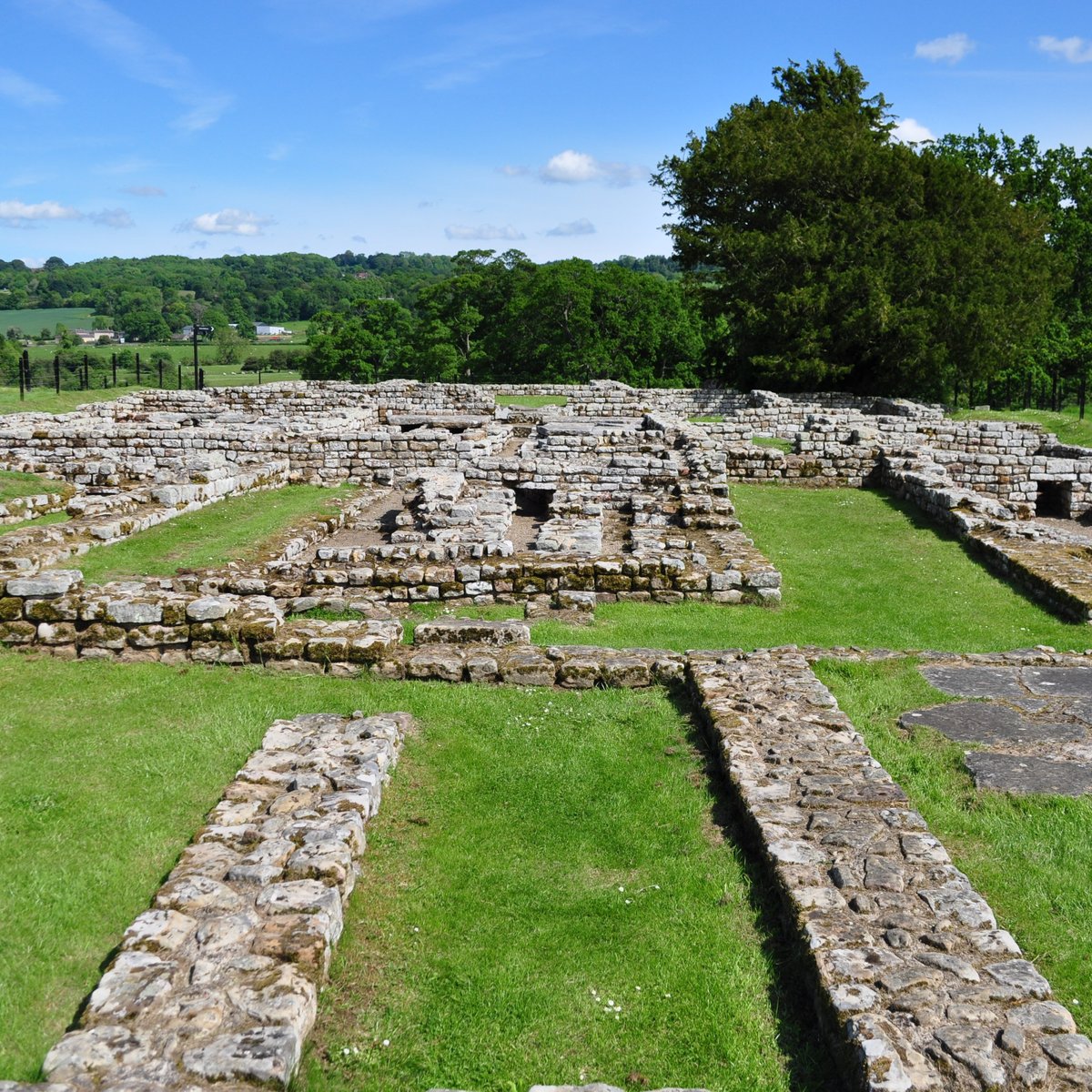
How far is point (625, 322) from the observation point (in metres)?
55.8

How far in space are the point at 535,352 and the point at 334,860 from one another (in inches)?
2007

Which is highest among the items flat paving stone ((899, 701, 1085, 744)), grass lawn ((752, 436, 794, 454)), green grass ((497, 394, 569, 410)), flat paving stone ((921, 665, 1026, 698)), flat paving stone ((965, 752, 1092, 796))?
green grass ((497, 394, 569, 410))

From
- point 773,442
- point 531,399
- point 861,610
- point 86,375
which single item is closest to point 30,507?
point 861,610

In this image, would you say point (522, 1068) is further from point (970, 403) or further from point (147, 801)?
point (970, 403)

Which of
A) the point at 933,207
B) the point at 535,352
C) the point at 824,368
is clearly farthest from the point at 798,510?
the point at 535,352

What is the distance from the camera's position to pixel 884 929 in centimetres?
481

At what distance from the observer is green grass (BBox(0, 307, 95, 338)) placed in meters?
125

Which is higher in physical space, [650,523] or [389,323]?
[389,323]

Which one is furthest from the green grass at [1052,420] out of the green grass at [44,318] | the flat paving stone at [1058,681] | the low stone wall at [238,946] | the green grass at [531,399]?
the green grass at [44,318]

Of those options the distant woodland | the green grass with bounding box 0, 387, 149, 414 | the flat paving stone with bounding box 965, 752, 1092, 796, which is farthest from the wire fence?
the flat paving stone with bounding box 965, 752, 1092, 796

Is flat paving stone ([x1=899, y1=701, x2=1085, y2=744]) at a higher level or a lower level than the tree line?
lower

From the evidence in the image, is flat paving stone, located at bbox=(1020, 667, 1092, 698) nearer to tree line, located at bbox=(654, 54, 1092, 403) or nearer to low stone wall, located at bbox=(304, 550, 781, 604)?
low stone wall, located at bbox=(304, 550, 781, 604)

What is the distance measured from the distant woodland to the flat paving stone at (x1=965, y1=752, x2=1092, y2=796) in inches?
1296

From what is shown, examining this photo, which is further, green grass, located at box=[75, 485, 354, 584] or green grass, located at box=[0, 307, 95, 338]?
green grass, located at box=[0, 307, 95, 338]
